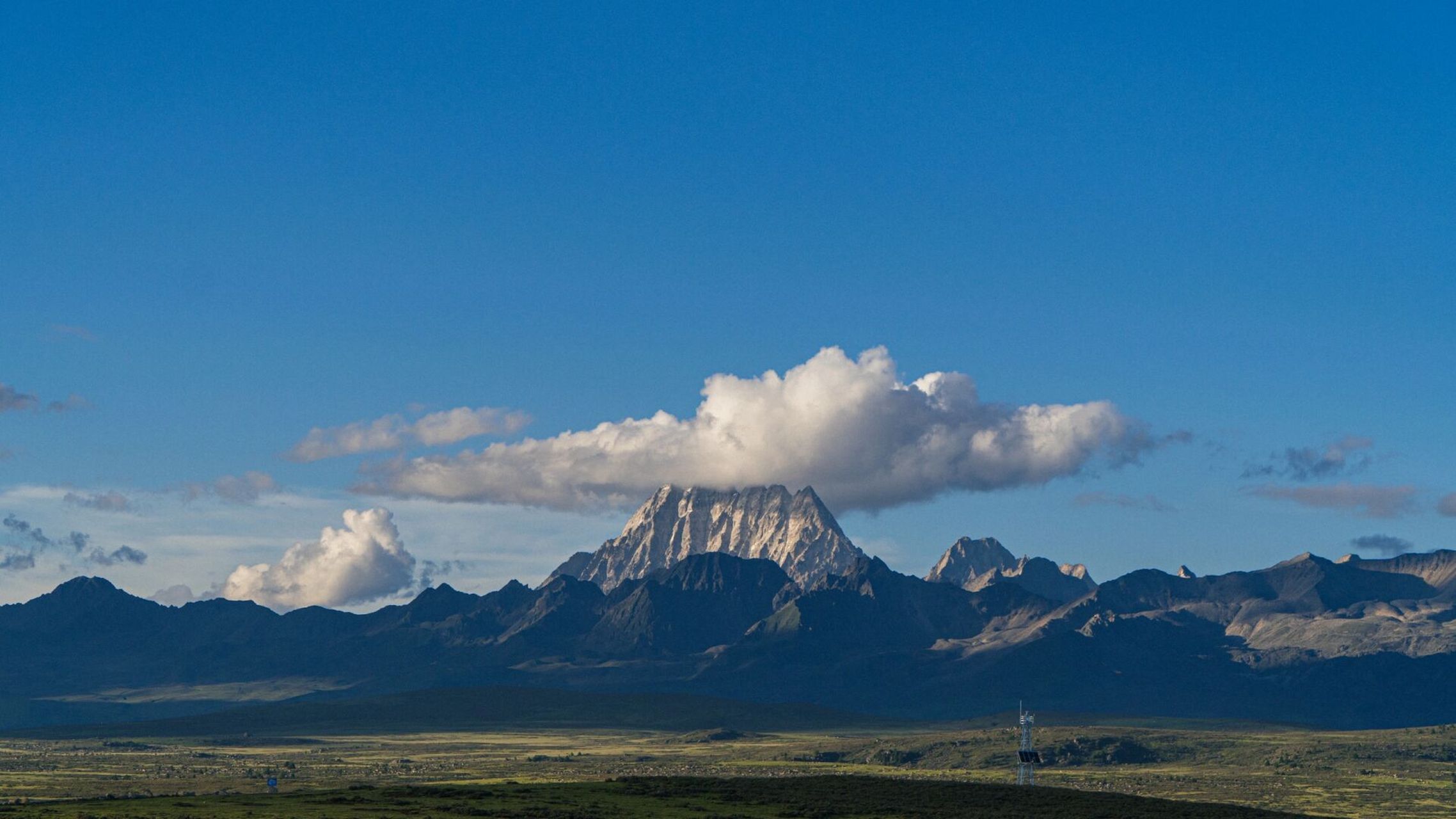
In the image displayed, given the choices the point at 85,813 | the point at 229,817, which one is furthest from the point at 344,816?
the point at 85,813

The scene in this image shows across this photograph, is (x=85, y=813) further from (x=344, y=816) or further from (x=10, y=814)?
(x=344, y=816)

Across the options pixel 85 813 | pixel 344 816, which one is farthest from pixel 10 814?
pixel 344 816

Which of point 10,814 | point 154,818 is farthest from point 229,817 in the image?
point 10,814

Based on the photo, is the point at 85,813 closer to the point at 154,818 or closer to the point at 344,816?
the point at 154,818

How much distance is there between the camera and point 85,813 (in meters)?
198

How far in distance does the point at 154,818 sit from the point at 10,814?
18524 mm

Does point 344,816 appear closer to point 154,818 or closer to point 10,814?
point 154,818

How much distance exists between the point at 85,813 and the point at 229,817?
1638cm

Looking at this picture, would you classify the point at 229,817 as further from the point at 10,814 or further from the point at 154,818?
the point at 10,814

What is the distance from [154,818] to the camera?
7667 inches

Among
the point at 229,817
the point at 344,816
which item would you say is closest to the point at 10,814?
the point at 229,817

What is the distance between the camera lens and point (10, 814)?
198750mm

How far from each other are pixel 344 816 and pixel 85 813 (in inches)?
1167

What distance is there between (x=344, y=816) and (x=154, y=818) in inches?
826
